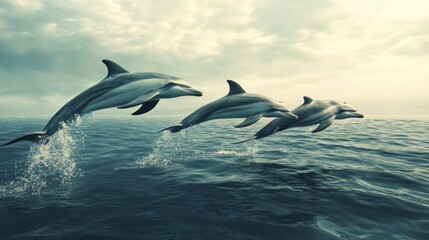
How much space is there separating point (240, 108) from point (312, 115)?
360 centimetres

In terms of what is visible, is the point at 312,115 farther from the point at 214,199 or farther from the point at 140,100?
the point at 140,100

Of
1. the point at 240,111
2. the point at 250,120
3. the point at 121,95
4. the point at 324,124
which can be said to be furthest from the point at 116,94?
the point at 324,124

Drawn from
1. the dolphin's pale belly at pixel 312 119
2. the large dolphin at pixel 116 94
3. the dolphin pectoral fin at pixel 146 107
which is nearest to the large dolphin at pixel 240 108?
the dolphin's pale belly at pixel 312 119

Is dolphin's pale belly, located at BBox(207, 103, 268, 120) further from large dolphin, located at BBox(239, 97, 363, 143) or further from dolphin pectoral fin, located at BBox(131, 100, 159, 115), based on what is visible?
dolphin pectoral fin, located at BBox(131, 100, 159, 115)

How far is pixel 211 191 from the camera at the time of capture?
30.4 ft

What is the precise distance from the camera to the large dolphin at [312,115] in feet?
37.8

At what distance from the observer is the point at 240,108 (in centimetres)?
1002

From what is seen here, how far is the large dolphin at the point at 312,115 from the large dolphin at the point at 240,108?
1073 mm

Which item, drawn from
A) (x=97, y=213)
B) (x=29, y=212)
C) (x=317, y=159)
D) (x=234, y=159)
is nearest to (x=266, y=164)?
(x=234, y=159)

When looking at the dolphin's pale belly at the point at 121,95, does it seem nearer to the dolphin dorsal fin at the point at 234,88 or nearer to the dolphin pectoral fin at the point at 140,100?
the dolphin pectoral fin at the point at 140,100

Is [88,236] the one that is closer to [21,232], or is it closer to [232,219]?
[21,232]

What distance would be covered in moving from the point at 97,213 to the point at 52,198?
2.37 meters

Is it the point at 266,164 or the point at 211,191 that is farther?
the point at 266,164

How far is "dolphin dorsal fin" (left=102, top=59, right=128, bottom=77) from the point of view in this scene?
7.68m
